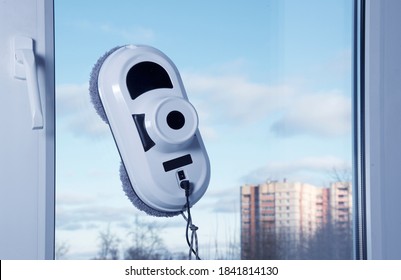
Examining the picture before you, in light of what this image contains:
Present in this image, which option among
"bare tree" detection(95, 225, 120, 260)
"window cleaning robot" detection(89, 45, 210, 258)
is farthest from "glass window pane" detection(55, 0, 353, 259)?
"window cleaning robot" detection(89, 45, 210, 258)

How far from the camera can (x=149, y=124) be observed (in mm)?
777

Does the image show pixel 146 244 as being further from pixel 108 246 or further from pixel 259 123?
pixel 259 123

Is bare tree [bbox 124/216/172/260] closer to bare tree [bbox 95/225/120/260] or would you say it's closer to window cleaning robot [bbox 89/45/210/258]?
bare tree [bbox 95/225/120/260]

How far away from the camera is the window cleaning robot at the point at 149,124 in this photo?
787 mm

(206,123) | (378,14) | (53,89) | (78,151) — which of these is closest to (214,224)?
(206,123)

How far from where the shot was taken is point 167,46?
96cm

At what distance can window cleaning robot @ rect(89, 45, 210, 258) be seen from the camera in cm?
79

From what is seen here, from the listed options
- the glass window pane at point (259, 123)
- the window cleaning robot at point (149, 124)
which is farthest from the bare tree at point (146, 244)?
the window cleaning robot at point (149, 124)

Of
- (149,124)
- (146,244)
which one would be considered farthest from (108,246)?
(149,124)

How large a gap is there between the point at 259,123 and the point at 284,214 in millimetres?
209

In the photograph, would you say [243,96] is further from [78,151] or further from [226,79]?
[78,151]

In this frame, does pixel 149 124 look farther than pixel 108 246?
No

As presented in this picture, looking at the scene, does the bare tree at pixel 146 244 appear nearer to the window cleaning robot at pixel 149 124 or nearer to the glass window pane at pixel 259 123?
the glass window pane at pixel 259 123
